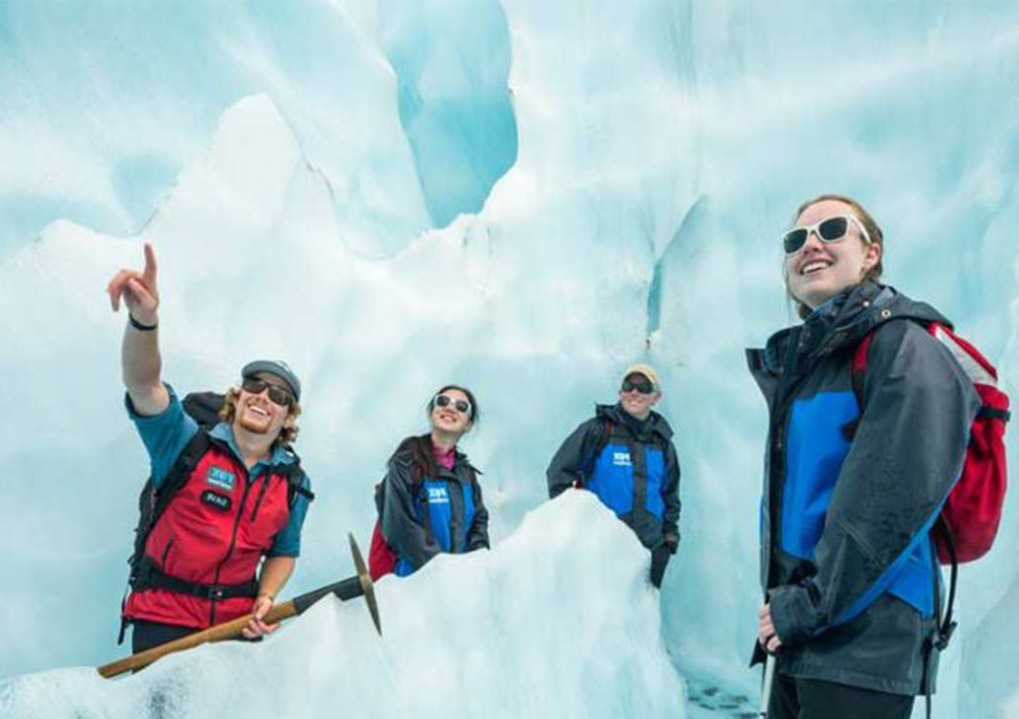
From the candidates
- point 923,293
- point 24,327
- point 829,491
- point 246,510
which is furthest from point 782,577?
point 923,293

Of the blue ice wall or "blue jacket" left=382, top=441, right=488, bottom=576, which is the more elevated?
Result: the blue ice wall

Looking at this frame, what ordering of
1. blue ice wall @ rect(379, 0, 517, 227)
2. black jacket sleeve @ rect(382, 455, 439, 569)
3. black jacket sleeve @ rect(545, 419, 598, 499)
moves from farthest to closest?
blue ice wall @ rect(379, 0, 517, 227) < black jacket sleeve @ rect(545, 419, 598, 499) < black jacket sleeve @ rect(382, 455, 439, 569)

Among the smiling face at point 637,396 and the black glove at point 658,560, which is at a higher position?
the smiling face at point 637,396

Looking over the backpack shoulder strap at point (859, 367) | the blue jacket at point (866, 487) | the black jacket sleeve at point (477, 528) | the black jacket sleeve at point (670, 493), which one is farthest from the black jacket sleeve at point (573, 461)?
the backpack shoulder strap at point (859, 367)

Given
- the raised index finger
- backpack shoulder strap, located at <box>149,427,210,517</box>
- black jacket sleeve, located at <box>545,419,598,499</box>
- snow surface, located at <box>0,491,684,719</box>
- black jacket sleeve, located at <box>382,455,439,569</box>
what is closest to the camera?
snow surface, located at <box>0,491,684,719</box>

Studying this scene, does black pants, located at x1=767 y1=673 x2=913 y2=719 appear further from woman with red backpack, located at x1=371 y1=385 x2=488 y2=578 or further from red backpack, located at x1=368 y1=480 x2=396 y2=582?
red backpack, located at x1=368 y1=480 x2=396 y2=582

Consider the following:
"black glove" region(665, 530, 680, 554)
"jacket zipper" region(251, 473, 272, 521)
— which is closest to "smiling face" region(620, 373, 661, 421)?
"black glove" region(665, 530, 680, 554)

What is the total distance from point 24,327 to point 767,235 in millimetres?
3183

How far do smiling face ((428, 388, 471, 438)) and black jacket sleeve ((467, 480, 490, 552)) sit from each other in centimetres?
21

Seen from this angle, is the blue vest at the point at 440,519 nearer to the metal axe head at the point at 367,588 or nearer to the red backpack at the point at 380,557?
the red backpack at the point at 380,557

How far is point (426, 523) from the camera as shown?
2799 millimetres

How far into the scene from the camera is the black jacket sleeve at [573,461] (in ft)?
11.3

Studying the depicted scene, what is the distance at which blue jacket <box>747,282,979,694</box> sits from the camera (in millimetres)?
1122

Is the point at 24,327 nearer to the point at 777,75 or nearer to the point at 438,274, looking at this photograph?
the point at 438,274
